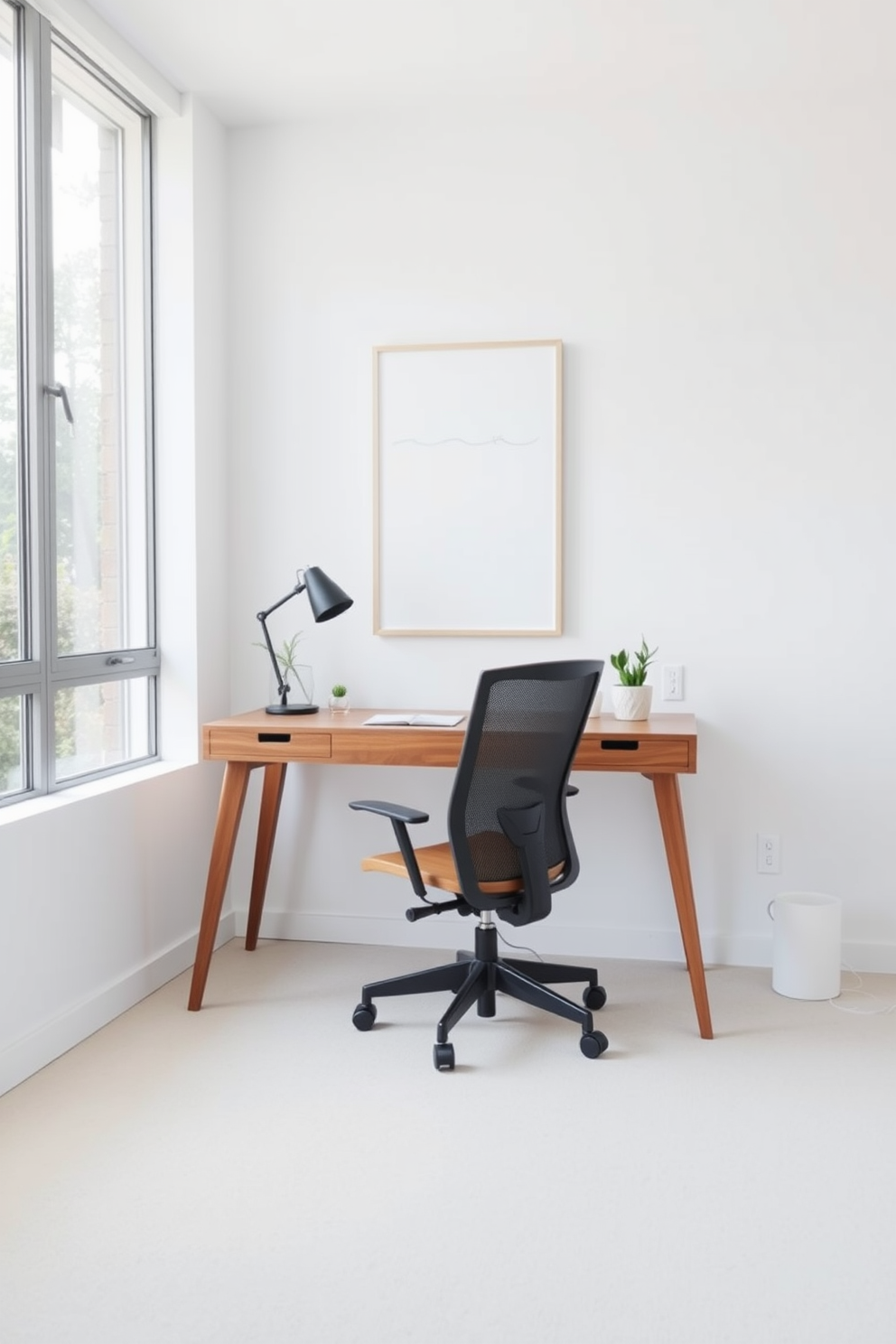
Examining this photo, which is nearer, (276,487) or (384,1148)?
(384,1148)

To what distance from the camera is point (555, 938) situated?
3539mm

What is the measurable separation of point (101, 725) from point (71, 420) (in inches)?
34.1

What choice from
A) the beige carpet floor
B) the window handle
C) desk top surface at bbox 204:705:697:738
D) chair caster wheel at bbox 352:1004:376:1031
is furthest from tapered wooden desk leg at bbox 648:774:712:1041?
the window handle

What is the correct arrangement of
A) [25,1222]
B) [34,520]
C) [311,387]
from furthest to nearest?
[311,387] < [34,520] < [25,1222]

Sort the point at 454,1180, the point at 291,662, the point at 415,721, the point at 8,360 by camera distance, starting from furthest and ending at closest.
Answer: the point at 291,662 → the point at 415,721 → the point at 8,360 → the point at 454,1180

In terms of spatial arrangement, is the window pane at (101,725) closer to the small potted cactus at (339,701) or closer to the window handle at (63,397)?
the small potted cactus at (339,701)

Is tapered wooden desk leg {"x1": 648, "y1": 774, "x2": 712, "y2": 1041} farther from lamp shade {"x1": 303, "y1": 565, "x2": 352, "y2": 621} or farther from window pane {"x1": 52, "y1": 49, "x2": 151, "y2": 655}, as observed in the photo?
window pane {"x1": 52, "y1": 49, "x2": 151, "y2": 655}

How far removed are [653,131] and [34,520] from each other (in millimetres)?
2190

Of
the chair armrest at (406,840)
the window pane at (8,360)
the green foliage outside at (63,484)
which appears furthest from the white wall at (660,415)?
the window pane at (8,360)

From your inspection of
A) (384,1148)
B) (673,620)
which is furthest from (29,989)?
(673,620)

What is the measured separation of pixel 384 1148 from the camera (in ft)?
7.33

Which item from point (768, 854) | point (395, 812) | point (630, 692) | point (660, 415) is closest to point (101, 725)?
point (395, 812)

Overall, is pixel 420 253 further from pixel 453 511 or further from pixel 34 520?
pixel 34 520

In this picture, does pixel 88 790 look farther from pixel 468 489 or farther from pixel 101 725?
pixel 468 489
